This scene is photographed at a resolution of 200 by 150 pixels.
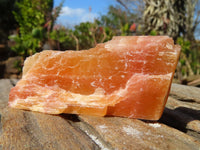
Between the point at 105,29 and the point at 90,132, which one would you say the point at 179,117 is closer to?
the point at 90,132

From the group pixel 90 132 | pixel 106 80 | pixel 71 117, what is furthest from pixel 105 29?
pixel 90 132

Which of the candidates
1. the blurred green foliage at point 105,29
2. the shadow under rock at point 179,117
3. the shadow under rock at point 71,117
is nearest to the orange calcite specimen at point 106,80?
the shadow under rock at point 71,117

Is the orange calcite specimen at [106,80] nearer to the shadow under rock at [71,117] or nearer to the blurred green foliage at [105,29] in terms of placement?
the shadow under rock at [71,117]

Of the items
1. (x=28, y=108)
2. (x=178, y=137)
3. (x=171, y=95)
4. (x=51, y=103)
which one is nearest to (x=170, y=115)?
(x=178, y=137)

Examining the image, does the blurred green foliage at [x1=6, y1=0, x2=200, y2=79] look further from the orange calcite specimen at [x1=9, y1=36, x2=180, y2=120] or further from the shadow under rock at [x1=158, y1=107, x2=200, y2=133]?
the shadow under rock at [x1=158, y1=107, x2=200, y2=133]

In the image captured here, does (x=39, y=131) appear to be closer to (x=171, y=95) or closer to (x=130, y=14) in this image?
(x=171, y=95)

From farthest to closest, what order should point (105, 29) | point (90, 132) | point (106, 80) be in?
point (105, 29) → point (106, 80) → point (90, 132)

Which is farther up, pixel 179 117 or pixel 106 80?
pixel 106 80
